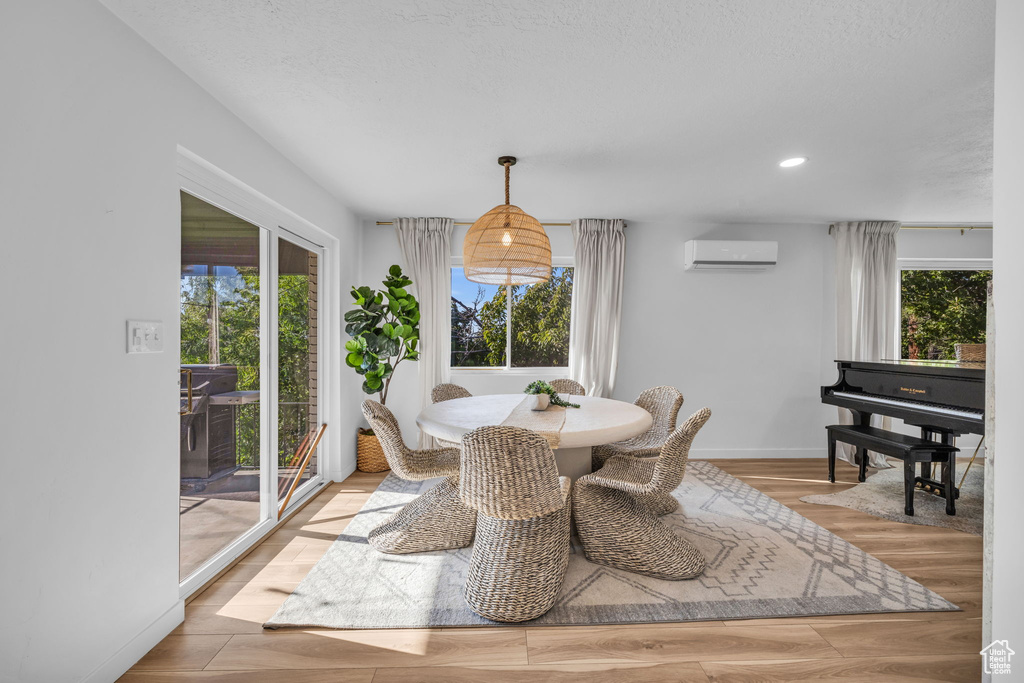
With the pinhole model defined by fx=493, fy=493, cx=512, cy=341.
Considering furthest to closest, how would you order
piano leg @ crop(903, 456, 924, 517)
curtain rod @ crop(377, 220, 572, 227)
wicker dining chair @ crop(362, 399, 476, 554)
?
curtain rod @ crop(377, 220, 572, 227) → piano leg @ crop(903, 456, 924, 517) → wicker dining chair @ crop(362, 399, 476, 554)

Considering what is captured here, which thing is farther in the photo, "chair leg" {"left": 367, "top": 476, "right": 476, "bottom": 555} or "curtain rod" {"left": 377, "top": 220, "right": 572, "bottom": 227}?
"curtain rod" {"left": 377, "top": 220, "right": 572, "bottom": 227}

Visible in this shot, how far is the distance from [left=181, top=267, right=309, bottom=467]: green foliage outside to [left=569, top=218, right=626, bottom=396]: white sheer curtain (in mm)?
2467

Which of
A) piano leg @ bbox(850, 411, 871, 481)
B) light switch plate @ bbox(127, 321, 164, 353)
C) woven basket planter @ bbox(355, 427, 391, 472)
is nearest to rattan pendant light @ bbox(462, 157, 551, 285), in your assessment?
light switch plate @ bbox(127, 321, 164, 353)

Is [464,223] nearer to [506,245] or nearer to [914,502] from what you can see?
[506,245]

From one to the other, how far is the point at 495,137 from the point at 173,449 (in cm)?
223

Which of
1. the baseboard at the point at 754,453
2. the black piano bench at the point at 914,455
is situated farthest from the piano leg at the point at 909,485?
the baseboard at the point at 754,453

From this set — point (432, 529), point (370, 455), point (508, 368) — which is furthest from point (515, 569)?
point (508, 368)

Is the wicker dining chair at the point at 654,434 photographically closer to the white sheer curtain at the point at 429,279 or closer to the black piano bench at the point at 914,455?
the black piano bench at the point at 914,455

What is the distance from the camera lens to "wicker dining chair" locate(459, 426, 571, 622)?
1958 millimetres

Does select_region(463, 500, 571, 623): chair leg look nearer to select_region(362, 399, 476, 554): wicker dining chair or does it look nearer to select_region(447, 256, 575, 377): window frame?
select_region(362, 399, 476, 554): wicker dining chair

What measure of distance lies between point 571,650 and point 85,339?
2.04 metres

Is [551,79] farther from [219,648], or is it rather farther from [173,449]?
[219,648]

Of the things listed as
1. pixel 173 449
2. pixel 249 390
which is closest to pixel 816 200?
pixel 249 390

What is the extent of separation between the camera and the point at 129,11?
171cm
